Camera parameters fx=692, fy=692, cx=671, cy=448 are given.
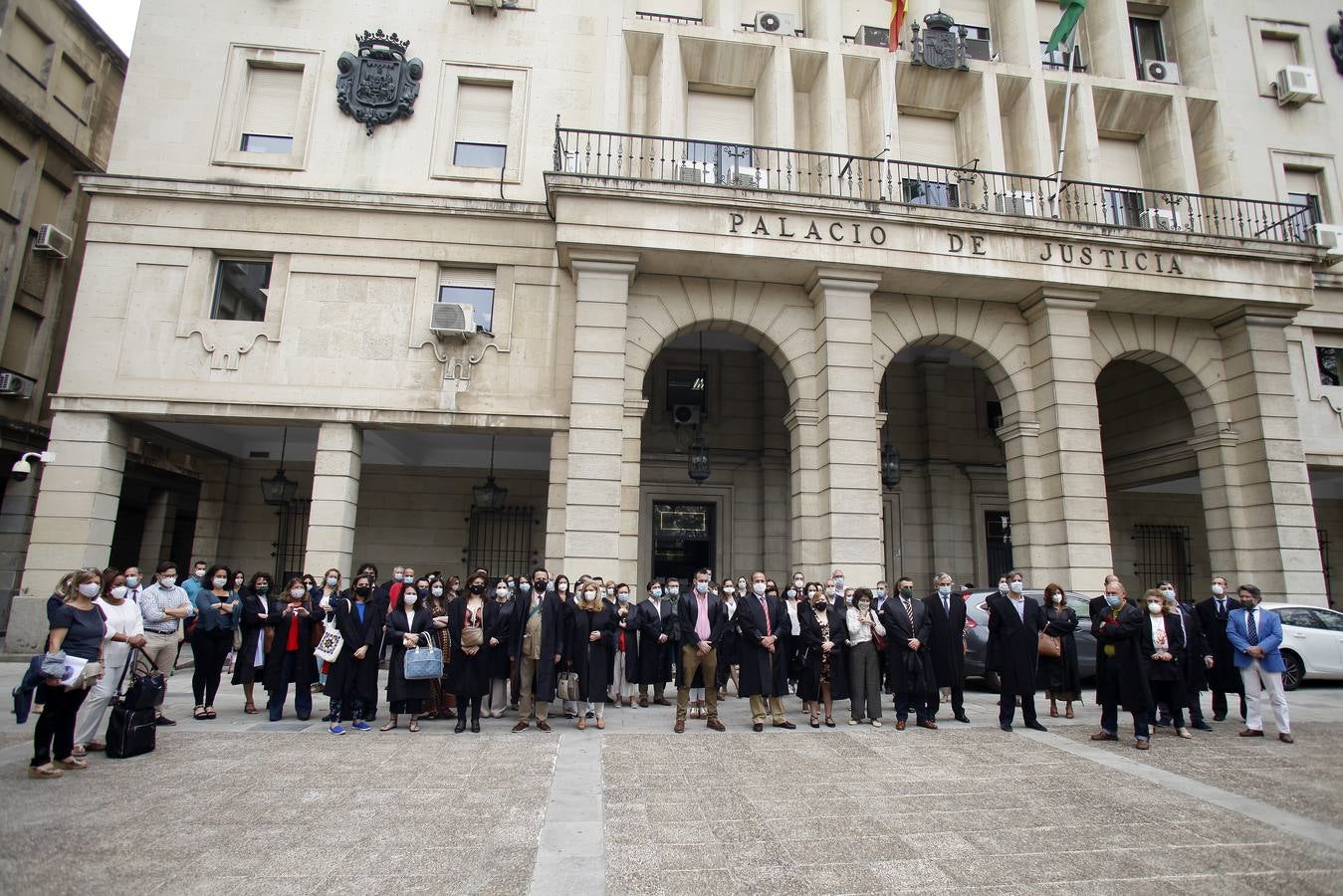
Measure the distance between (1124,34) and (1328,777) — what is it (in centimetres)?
1809

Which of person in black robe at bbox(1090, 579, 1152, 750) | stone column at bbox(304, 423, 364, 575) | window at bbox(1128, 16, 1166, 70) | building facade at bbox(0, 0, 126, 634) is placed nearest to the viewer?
person in black robe at bbox(1090, 579, 1152, 750)

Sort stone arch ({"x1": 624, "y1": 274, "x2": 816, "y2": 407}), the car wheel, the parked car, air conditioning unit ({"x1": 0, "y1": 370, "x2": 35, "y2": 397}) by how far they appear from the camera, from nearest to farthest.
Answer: the parked car, the car wheel, stone arch ({"x1": 624, "y1": 274, "x2": 816, "y2": 407}), air conditioning unit ({"x1": 0, "y1": 370, "x2": 35, "y2": 397})

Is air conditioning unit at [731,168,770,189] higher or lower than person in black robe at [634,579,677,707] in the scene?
higher

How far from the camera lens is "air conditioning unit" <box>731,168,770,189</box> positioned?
1426 cm

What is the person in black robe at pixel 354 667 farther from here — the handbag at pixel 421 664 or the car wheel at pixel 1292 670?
the car wheel at pixel 1292 670

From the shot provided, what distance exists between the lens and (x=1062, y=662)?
9508 mm

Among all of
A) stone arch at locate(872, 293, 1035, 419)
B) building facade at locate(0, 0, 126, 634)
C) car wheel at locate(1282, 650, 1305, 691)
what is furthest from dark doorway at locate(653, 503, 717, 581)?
building facade at locate(0, 0, 126, 634)

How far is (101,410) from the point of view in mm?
13508

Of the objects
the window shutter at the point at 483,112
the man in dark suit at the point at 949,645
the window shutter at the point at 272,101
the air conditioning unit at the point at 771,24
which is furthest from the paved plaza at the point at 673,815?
the air conditioning unit at the point at 771,24

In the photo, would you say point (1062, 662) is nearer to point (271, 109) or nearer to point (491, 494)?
point (491, 494)

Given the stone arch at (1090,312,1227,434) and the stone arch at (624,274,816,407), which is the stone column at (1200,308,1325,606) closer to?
the stone arch at (1090,312,1227,434)

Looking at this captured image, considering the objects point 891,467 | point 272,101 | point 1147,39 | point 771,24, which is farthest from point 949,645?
point 1147,39

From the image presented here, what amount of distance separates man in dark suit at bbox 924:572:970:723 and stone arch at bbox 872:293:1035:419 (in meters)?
6.60

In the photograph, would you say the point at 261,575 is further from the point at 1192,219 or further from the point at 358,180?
the point at 1192,219
